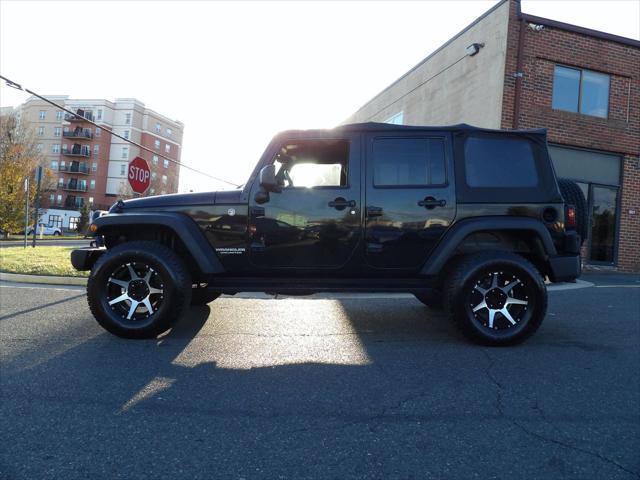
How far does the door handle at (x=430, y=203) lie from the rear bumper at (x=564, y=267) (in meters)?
1.19

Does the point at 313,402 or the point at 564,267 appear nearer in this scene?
the point at 313,402

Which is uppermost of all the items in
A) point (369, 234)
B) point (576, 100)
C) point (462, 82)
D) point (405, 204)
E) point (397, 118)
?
point (397, 118)

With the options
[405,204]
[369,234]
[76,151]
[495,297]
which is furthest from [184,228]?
[76,151]

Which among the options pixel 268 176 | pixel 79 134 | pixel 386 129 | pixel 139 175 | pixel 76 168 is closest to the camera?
pixel 268 176

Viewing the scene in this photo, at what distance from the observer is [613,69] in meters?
11.5

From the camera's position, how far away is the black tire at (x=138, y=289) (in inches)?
149

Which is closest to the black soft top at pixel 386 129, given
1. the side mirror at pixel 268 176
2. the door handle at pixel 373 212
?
the side mirror at pixel 268 176

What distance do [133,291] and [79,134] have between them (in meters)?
77.0

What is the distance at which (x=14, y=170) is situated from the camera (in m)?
29.6

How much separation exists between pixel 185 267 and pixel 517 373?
9.82 feet

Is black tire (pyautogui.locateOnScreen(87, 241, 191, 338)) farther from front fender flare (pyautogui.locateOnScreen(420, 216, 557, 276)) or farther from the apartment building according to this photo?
the apartment building

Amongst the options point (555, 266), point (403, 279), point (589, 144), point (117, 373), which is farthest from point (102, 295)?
point (589, 144)

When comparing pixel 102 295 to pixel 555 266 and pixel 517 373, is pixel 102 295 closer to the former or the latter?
pixel 517 373

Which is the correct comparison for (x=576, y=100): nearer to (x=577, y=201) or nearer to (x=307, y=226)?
(x=577, y=201)
